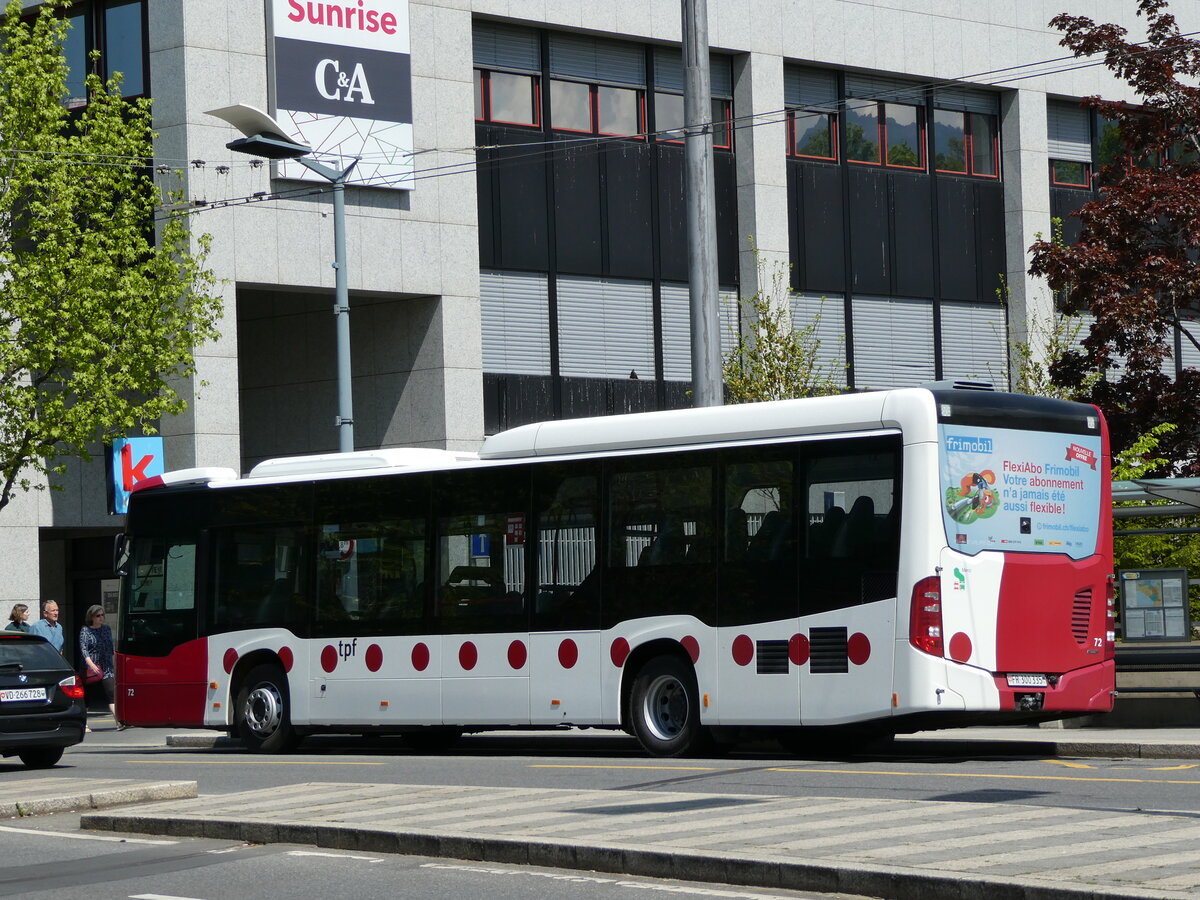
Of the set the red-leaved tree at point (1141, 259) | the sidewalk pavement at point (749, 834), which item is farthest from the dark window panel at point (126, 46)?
the sidewalk pavement at point (749, 834)

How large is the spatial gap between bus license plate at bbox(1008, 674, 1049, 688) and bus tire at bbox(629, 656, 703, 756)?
2813 mm

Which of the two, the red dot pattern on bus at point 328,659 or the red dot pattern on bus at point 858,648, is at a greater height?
the red dot pattern on bus at point 858,648

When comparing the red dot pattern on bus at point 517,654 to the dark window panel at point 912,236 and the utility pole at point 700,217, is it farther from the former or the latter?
the dark window panel at point 912,236

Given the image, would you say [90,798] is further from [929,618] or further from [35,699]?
[929,618]

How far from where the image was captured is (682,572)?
1678 cm

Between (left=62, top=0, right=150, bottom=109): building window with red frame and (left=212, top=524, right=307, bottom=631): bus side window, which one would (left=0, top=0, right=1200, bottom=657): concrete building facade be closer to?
(left=62, top=0, right=150, bottom=109): building window with red frame

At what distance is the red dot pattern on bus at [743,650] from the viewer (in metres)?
16.3

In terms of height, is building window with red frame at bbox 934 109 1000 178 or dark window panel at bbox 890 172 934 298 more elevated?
building window with red frame at bbox 934 109 1000 178

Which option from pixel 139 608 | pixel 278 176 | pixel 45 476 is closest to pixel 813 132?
pixel 278 176

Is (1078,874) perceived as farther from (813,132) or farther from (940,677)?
(813,132)

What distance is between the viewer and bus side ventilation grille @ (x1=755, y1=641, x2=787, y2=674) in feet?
52.6

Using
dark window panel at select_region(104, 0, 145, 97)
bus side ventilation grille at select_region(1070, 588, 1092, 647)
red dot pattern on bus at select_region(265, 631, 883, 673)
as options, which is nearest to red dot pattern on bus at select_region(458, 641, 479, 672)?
red dot pattern on bus at select_region(265, 631, 883, 673)

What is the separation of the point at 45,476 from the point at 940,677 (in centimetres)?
2197

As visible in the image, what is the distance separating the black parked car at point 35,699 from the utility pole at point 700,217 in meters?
7.22
